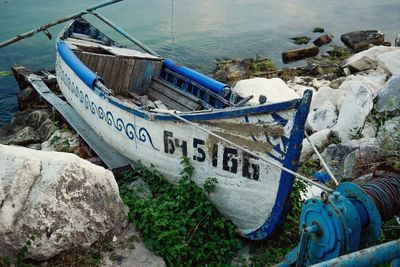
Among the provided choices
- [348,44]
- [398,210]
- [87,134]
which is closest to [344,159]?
[398,210]

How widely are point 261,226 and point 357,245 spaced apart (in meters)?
2.12

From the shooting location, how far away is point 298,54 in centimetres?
1867

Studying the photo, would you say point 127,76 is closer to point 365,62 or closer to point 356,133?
point 356,133

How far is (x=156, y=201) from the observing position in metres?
5.92

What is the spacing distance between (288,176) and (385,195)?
1354mm

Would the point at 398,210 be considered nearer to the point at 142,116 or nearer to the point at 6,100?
the point at 142,116

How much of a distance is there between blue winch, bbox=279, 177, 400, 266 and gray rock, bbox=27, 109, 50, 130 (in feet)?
28.2

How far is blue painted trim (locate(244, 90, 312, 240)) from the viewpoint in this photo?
15.4 feet

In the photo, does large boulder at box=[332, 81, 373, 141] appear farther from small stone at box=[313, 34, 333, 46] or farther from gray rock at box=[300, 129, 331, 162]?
small stone at box=[313, 34, 333, 46]

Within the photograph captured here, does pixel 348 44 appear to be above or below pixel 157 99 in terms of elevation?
below

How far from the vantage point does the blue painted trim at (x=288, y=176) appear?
4680mm

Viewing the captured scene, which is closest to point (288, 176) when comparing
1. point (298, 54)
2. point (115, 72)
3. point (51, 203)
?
point (51, 203)

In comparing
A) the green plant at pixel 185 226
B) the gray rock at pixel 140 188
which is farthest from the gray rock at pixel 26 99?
the green plant at pixel 185 226

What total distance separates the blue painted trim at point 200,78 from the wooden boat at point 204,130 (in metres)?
0.02
